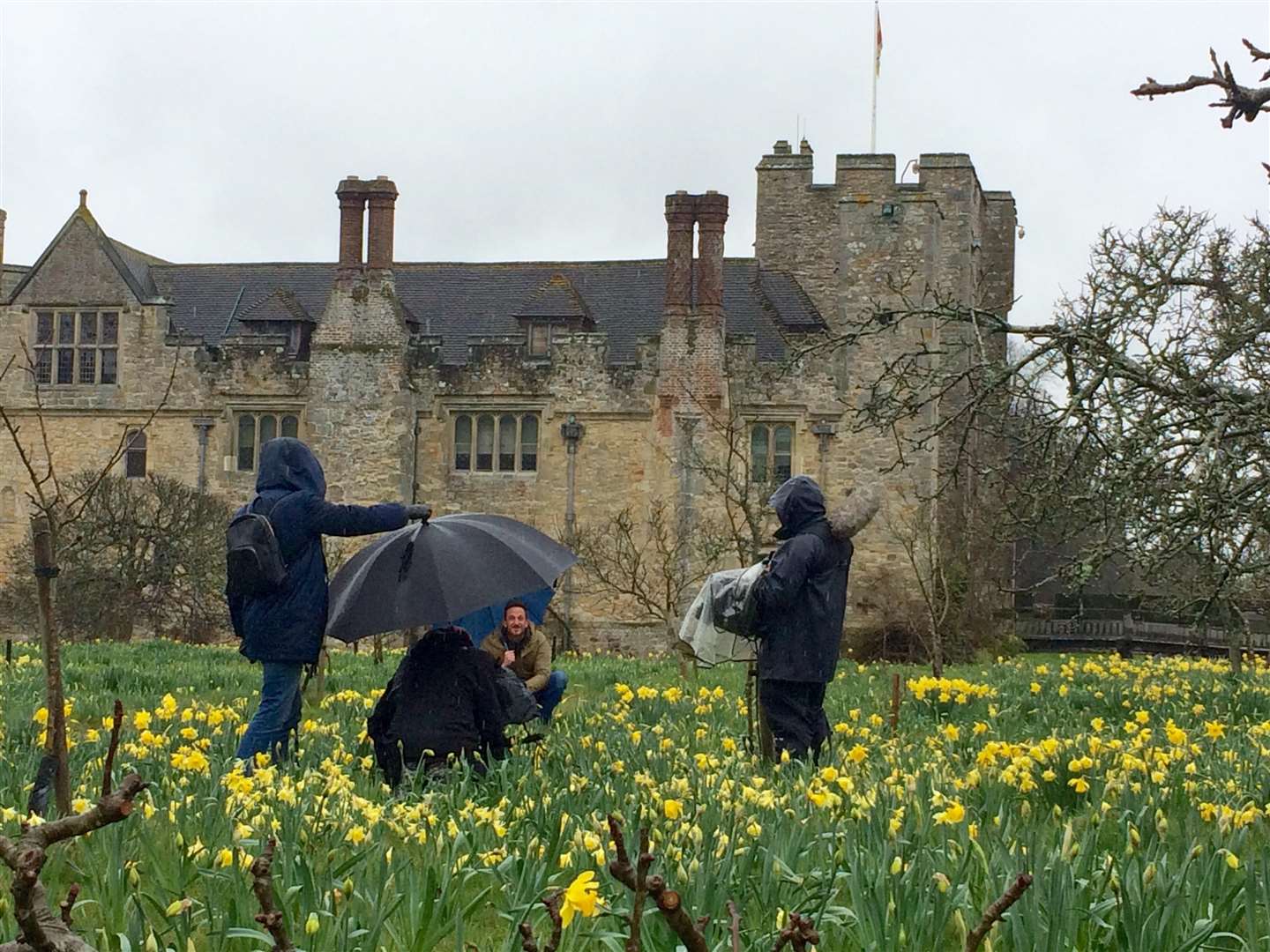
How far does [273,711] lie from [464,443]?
86.2 ft

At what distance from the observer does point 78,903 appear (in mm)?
4676

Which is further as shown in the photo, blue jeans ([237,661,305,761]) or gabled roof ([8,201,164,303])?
gabled roof ([8,201,164,303])

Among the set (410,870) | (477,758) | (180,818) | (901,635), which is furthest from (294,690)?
(901,635)

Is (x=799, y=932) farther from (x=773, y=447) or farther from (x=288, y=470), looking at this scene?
(x=773, y=447)

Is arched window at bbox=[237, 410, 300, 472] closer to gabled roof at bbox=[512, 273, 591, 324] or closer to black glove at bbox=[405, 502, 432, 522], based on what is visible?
gabled roof at bbox=[512, 273, 591, 324]

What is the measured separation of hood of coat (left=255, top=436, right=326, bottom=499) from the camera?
8922 millimetres

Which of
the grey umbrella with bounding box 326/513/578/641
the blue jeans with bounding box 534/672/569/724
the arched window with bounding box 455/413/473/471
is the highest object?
the arched window with bounding box 455/413/473/471

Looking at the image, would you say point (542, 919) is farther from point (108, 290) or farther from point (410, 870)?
point (108, 290)

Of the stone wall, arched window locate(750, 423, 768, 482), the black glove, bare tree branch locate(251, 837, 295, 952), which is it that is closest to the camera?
bare tree branch locate(251, 837, 295, 952)

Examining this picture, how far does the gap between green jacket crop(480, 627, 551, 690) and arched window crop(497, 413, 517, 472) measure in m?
23.8

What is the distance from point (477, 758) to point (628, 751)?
0.96m

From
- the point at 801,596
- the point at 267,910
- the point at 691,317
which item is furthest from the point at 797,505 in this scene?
the point at 691,317

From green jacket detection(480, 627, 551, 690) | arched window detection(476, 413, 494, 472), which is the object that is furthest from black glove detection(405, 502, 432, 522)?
arched window detection(476, 413, 494, 472)

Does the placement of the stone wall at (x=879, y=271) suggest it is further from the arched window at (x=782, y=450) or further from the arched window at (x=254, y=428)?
the arched window at (x=254, y=428)
